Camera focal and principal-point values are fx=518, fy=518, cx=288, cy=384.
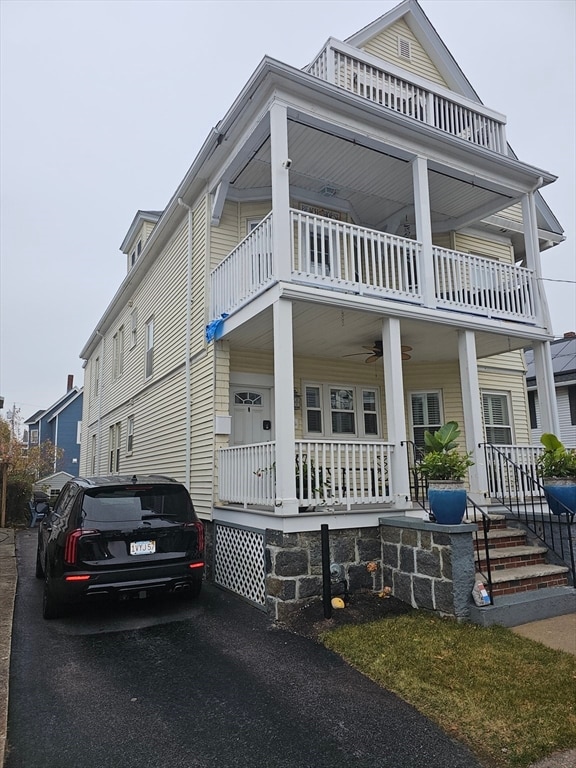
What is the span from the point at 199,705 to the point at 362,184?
895cm

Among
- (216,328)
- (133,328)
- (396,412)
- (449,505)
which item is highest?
(133,328)

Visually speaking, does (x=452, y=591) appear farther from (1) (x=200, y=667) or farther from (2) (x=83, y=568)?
(2) (x=83, y=568)

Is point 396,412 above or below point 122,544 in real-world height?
above

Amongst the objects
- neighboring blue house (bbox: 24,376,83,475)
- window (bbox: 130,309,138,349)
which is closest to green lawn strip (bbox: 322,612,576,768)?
window (bbox: 130,309,138,349)

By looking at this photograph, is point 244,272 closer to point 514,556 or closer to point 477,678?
point 514,556

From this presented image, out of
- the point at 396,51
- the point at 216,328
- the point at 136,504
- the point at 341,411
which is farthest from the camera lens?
the point at 396,51

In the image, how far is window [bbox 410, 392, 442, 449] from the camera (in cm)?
1134

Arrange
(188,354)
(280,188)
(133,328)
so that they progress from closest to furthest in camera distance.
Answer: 1. (280,188)
2. (188,354)
3. (133,328)

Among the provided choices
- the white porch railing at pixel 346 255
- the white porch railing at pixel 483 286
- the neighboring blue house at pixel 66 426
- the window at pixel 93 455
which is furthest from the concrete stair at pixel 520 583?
the neighboring blue house at pixel 66 426

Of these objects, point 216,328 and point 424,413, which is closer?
point 216,328

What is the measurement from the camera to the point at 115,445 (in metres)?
16.9

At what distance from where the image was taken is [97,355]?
20812mm

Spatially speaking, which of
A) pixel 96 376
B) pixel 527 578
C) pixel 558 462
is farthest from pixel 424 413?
pixel 96 376

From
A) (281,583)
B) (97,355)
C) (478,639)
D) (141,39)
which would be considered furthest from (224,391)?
(97,355)
